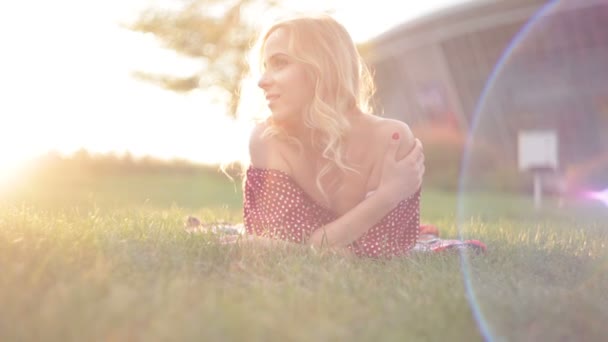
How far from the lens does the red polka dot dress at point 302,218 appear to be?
11.4ft

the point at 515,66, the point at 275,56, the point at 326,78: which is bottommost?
the point at 515,66

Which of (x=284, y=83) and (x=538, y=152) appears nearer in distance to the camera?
(x=284, y=83)

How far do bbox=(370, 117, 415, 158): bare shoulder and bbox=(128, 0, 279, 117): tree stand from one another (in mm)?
15103

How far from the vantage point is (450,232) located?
201 inches

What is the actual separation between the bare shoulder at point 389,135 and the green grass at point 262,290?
582 millimetres

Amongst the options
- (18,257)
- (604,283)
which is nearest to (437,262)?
(604,283)

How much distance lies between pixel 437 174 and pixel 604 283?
687 inches

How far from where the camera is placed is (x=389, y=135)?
11.4 ft

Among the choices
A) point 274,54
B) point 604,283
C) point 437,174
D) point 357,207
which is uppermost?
point 274,54

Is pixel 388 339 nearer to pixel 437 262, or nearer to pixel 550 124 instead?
pixel 437 262

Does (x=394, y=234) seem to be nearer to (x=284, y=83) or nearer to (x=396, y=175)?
(x=396, y=175)

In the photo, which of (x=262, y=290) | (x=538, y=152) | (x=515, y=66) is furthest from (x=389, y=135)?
(x=515, y=66)

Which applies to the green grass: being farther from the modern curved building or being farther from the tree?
the modern curved building

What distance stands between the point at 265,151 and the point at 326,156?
14.8 inches
